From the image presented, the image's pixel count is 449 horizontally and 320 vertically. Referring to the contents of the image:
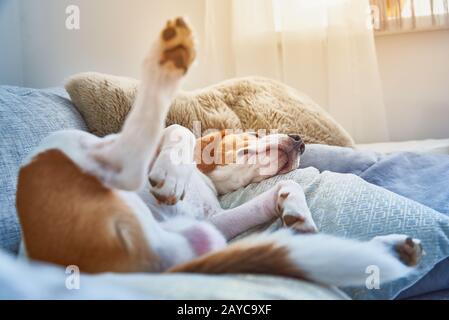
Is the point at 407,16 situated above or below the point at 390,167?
above

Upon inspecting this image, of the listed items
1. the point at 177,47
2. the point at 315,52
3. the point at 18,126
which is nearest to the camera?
the point at 177,47

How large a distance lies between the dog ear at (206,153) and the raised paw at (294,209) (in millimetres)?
128

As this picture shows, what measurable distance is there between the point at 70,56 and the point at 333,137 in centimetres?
63

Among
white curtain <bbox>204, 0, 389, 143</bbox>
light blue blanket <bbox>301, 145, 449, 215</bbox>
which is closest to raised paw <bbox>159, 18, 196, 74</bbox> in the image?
light blue blanket <bbox>301, 145, 449, 215</bbox>

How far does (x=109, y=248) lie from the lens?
0.44 meters

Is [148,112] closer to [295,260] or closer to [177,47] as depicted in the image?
[177,47]

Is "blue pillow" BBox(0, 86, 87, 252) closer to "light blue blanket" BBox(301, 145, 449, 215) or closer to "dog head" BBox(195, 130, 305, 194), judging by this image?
"dog head" BBox(195, 130, 305, 194)

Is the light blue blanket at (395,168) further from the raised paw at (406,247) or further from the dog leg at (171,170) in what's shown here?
the dog leg at (171,170)

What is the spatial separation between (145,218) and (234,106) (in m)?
0.70

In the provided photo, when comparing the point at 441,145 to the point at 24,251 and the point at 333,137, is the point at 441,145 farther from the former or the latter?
the point at 24,251

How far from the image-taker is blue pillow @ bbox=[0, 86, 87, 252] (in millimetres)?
596

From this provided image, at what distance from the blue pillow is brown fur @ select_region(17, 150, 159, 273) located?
4.0 inches

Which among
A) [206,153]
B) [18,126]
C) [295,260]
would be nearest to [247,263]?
[295,260]

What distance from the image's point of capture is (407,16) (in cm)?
164
